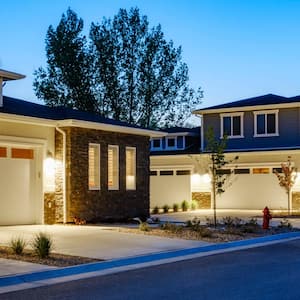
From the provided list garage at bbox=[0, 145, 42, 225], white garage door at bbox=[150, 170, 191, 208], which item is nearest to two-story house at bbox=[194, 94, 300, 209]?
white garage door at bbox=[150, 170, 191, 208]

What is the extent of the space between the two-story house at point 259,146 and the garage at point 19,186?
1692 cm

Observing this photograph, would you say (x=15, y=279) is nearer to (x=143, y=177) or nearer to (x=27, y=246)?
(x=27, y=246)

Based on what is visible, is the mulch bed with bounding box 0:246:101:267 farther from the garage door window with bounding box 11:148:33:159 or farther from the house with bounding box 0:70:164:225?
the garage door window with bounding box 11:148:33:159

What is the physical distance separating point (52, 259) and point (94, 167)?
36.9 feet

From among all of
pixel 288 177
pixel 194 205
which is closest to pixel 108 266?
pixel 288 177

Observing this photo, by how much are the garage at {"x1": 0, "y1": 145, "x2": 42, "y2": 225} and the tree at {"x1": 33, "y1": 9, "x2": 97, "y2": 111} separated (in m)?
31.3

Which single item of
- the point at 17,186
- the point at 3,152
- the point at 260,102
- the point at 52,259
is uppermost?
the point at 260,102

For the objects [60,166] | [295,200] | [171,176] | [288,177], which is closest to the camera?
[60,166]

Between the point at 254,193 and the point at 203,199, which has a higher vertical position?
the point at 254,193

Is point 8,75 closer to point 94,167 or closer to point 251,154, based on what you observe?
point 94,167

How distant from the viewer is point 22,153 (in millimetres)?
22797

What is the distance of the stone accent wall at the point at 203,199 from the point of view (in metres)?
38.8

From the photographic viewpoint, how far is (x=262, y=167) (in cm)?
3716

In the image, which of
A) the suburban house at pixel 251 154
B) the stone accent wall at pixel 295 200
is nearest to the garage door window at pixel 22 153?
the suburban house at pixel 251 154
